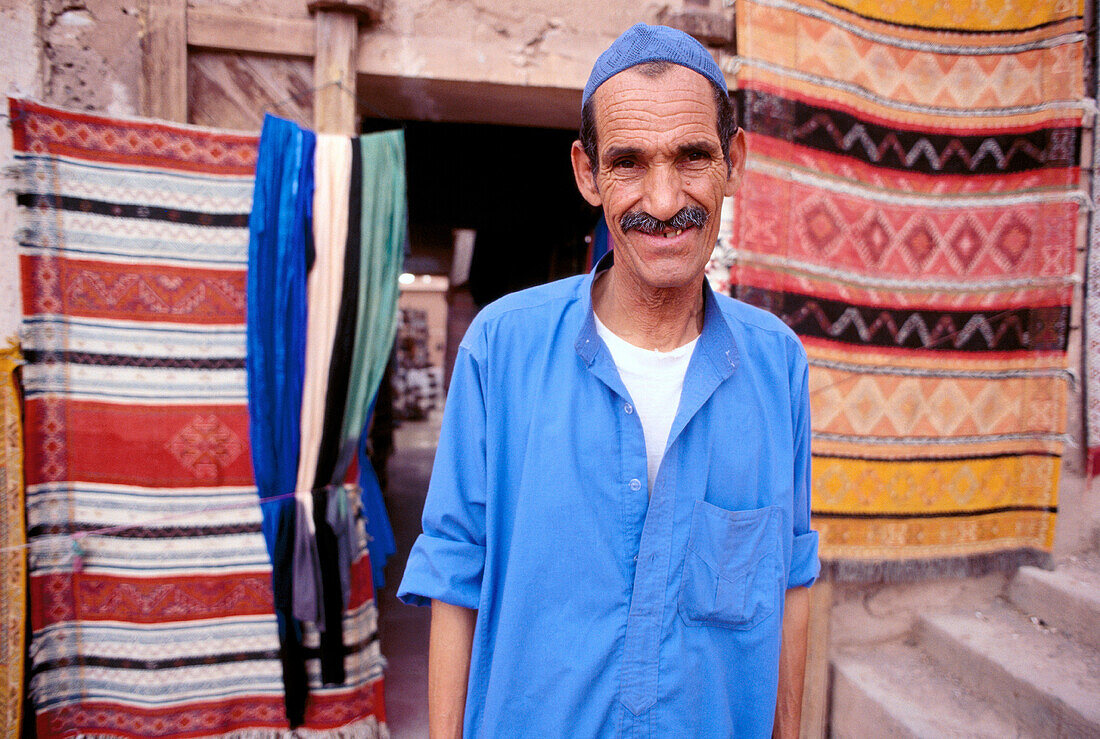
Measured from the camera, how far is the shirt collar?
1.14m

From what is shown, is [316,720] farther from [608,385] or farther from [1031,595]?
[1031,595]

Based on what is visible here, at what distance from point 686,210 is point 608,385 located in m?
0.36

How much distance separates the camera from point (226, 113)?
2.38m

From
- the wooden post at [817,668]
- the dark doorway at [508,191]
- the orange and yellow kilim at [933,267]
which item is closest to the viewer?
the orange and yellow kilim at [933,267]

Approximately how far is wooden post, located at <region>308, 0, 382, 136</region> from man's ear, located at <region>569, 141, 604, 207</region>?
152 cm

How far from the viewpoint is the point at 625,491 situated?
107 cm

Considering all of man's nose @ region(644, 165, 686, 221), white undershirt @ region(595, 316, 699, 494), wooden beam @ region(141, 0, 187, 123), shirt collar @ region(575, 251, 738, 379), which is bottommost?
white undershirt @ region(595, 316, 699, 494)

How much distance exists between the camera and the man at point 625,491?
3.45 ft

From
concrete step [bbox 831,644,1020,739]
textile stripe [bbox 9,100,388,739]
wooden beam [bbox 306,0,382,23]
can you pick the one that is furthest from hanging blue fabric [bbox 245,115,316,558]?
concrete step [bbox 831,644,1020,739]

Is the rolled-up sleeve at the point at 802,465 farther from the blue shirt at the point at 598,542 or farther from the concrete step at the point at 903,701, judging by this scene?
the concrete step at the point at 903,701

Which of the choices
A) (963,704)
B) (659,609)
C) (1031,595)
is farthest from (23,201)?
(1031,595)

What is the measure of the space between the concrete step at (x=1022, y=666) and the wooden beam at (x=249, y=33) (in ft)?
11.9

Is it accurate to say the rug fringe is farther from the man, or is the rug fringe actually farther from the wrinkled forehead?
the wrinkled forehead

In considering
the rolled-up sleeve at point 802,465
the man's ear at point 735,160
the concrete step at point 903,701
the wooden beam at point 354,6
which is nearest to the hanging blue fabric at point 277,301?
the wooden beam at point 354,6
